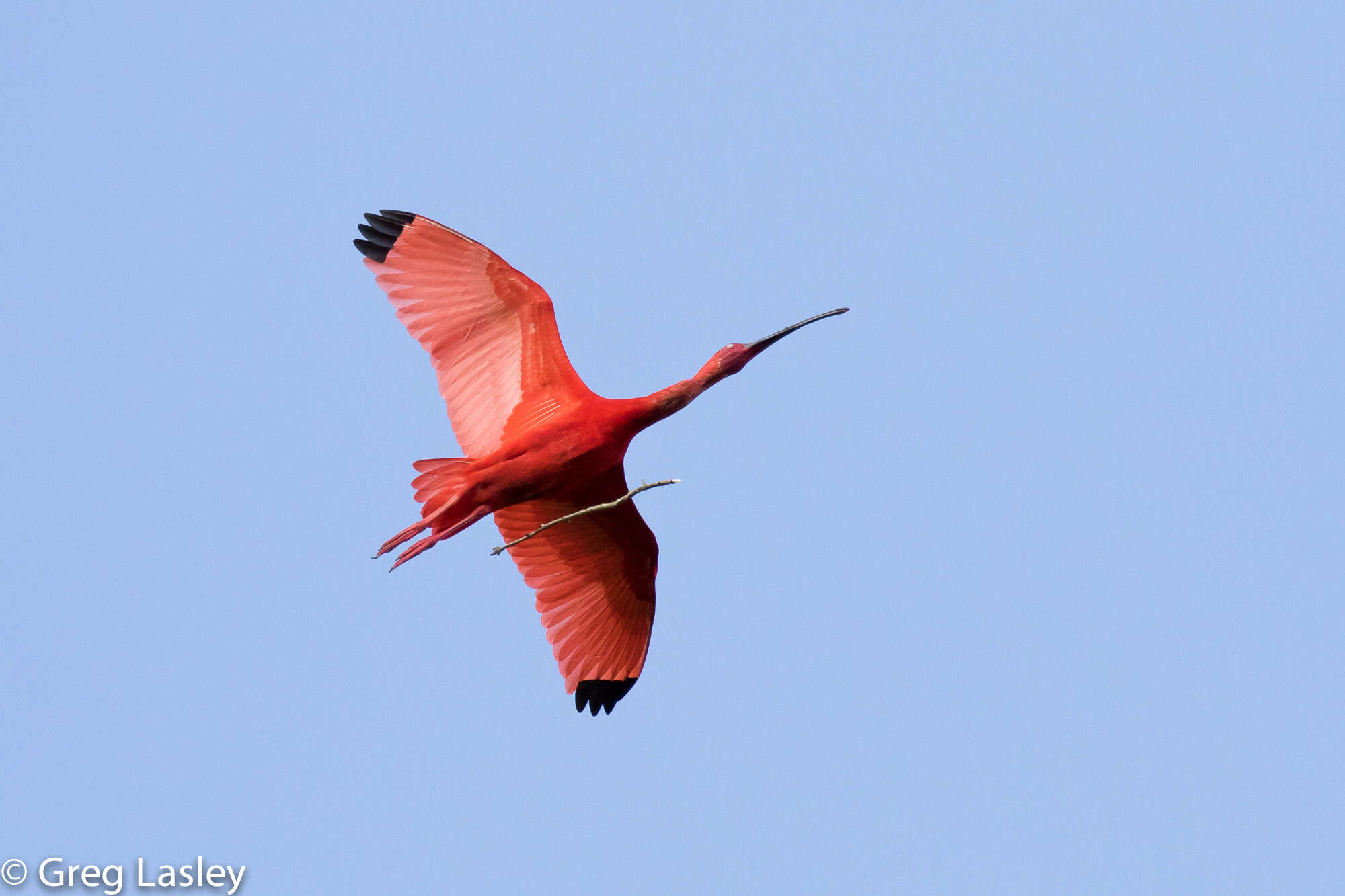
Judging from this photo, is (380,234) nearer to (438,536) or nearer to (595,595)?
(438,536)

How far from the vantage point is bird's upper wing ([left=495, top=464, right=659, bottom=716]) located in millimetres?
15086

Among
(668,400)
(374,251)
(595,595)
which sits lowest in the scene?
(595,595)

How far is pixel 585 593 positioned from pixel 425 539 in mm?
2351

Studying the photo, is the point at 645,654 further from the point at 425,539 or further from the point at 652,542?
the point at 425,539

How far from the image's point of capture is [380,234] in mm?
14109

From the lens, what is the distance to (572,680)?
15.2 metres


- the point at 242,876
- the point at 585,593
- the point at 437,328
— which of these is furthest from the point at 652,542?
the point at 242,876

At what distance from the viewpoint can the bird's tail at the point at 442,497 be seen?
13430 mm

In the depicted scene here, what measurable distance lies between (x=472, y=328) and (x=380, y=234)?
45.8 inches

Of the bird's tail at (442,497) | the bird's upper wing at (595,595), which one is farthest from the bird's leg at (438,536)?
the bird's upper wing at (595,595)

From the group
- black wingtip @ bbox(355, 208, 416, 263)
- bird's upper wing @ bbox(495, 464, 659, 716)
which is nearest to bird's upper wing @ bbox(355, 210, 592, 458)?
black wingtip @ bbox(355, 208, 416, 263)

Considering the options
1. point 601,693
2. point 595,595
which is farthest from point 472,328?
point 601,693

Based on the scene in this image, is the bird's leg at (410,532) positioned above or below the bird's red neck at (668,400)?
below

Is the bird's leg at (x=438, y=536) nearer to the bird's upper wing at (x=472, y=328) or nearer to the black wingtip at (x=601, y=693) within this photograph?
the bird's upper wing at (x=472, y=328)
